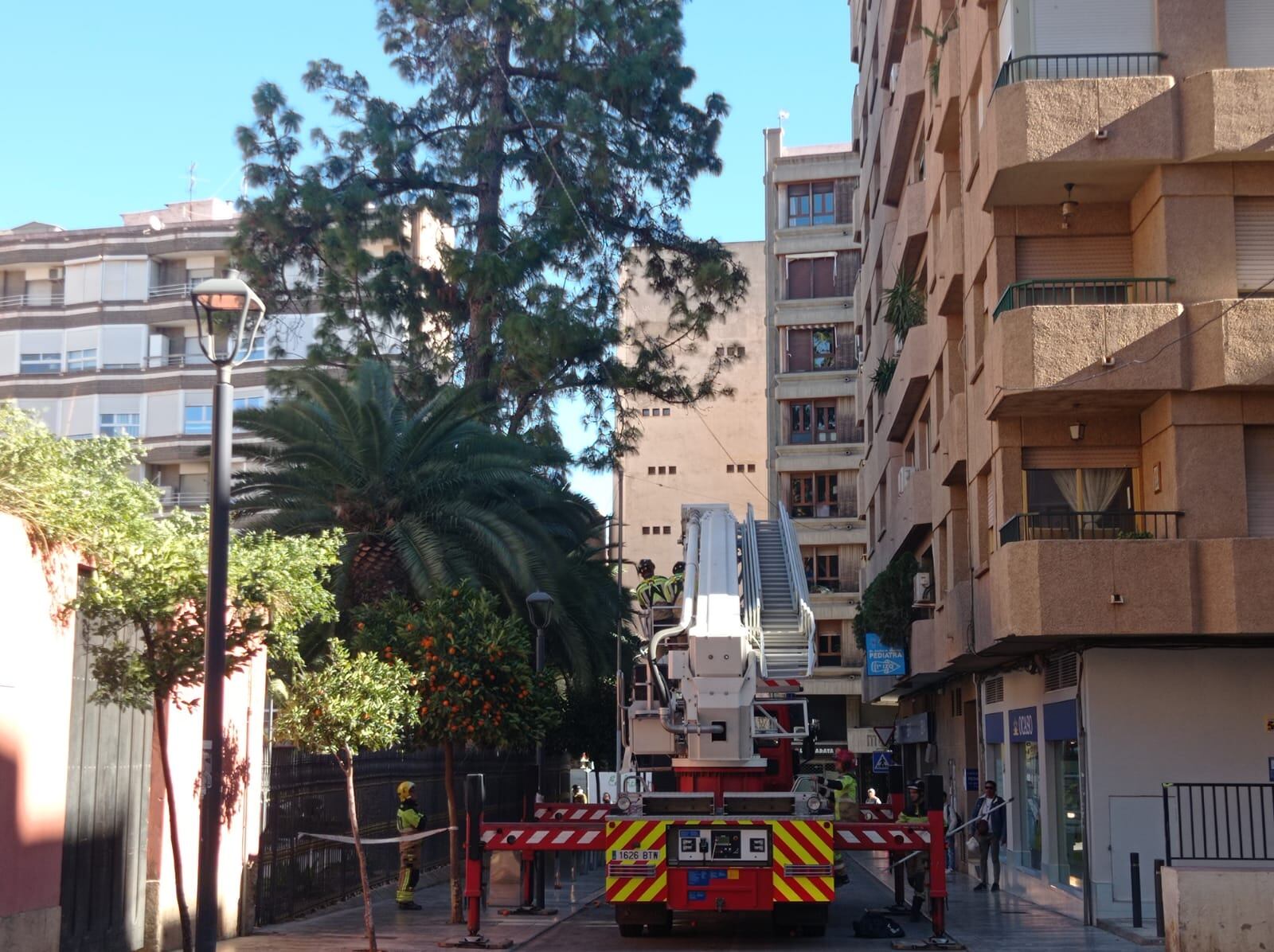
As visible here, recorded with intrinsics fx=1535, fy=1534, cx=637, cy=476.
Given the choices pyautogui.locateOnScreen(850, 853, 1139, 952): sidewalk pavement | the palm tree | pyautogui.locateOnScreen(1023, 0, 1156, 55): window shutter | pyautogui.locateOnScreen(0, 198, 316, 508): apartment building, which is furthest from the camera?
pyautogui.locateOnScreen(0, 198, 316, 508): apartment building

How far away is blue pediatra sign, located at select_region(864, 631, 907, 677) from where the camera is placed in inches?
1329

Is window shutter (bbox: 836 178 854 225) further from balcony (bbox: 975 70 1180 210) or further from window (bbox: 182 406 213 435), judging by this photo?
balcony (bbox: 975 70 1180 210)

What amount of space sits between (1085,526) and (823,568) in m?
40.0

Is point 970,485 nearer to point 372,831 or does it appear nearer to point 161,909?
point 372,831

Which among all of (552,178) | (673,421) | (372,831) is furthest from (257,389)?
(372,831)

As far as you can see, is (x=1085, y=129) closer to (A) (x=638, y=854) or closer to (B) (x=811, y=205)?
(A) (x=638, y=854)

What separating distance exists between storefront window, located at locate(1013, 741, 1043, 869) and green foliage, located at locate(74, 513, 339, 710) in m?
14.6

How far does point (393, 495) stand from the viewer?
26.1 metres

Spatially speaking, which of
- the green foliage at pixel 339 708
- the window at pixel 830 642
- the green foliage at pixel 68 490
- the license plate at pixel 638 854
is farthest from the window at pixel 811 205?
the green foliage at pixel 68 490

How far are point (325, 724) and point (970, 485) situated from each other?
543 inches

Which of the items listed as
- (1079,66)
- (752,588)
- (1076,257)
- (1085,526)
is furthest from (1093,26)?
(752,588)

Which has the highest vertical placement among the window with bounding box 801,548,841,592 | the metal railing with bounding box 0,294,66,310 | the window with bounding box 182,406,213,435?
the metal railing with bounding box 0,294,66,310

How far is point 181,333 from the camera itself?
58062mm

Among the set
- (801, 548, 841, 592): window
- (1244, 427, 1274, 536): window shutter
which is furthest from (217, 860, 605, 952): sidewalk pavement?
(801, 548, 841, 592): window
